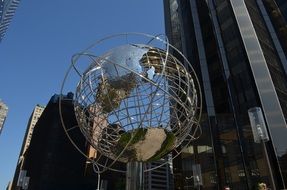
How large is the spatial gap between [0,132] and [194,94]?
157 m

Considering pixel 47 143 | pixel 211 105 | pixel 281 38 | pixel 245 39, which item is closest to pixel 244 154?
pixel 211 105

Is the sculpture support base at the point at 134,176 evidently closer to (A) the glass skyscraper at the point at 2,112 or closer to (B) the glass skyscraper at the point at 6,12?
(B) the glass skyscraper at the point at 6,12

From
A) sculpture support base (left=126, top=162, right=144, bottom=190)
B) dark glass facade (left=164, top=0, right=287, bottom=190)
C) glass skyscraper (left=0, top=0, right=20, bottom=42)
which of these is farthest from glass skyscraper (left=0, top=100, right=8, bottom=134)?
sculpture support base (left=126, top=162, right=144, bottom=190)

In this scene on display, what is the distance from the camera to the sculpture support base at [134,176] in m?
2.94

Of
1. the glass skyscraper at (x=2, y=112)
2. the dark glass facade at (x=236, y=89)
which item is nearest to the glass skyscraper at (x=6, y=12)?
the glass skyscraper at (x=2, y=112)

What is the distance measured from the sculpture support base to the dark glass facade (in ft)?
58.3

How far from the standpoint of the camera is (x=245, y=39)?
2698 centimetres

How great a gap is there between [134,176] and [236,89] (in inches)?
969

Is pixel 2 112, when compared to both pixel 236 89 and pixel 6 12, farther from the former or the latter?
pixel 236 89

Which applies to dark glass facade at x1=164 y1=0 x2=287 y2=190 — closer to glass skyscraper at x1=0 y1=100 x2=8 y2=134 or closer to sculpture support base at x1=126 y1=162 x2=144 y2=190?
sculpture support base at x1=126 y1=162 x2=144 y2=190

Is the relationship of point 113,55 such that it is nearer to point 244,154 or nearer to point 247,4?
point 244,154

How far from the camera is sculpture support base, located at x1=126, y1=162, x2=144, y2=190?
9.64 ft

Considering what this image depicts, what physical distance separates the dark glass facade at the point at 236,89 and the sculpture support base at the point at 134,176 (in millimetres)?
17771

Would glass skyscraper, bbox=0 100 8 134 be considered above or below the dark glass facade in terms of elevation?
→ above
